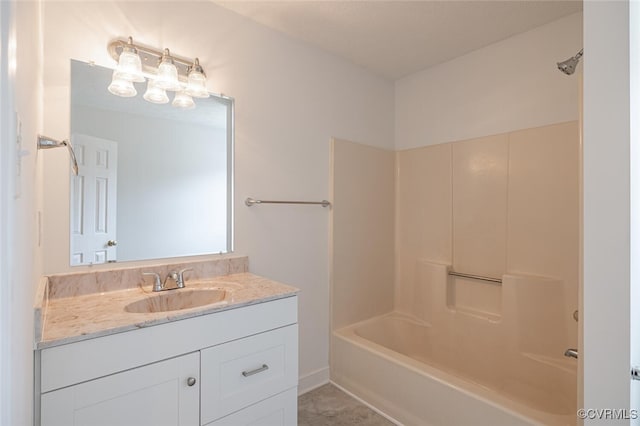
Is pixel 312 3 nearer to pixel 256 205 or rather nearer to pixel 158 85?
pixel 158 85

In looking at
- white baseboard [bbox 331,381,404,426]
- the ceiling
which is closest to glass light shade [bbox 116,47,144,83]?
the ceiling

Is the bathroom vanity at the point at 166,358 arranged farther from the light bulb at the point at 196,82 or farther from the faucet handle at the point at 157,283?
the light bulb at the point at 196,82

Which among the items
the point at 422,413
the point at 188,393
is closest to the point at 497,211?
the point at 422,413

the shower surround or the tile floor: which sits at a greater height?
the shower surround

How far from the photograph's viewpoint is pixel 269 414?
4.43 feet

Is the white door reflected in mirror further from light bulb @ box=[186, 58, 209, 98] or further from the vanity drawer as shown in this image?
the vanity drawer

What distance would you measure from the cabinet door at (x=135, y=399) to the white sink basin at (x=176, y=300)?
1.04ft

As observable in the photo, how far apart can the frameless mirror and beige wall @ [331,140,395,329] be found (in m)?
0.88

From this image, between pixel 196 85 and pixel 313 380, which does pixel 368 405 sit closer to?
pixel 313 380

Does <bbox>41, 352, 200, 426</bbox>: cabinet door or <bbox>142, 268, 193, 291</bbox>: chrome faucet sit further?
<bbox>142, 268, 193, 291</bbox>: chrome faucet

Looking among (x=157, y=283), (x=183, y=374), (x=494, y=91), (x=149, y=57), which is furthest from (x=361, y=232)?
(x=149, y=57)

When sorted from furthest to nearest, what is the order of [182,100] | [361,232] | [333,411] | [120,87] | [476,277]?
[361,232]
[476,277]
[333,411]
[182,100]
[120,87]

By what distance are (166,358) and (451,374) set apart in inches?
74.7

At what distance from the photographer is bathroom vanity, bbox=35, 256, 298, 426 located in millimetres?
921
